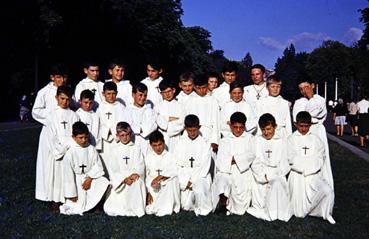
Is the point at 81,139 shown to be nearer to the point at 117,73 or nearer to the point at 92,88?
the point at 92,88

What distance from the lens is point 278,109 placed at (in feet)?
32.9

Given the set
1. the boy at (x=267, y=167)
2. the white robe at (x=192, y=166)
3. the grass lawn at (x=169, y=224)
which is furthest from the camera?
the white robe at (x=192, y=166)

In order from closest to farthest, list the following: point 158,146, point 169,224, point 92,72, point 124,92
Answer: point 169,224
point 158,146
point 92,72
point 124,92

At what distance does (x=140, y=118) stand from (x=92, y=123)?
31.9 inches

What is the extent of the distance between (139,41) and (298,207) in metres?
41.6

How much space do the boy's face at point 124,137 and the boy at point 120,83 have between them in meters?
1.01

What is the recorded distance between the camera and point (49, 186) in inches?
372

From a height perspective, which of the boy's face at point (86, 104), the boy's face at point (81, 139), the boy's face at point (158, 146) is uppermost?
the boy's face at point (86, 104)

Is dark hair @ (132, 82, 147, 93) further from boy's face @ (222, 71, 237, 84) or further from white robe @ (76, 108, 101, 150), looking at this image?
boy's face @ (222, 71, 237, 84)

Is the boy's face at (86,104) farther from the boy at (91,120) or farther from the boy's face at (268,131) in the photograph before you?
the boy's face at (268,131)

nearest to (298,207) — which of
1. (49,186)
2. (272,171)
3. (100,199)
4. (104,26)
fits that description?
(272,171)

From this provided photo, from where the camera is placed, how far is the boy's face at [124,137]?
929cm

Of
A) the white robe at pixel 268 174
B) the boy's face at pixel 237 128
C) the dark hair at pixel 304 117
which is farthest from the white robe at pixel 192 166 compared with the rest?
the dark hair at pixel 304 117

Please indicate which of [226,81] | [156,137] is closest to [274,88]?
[226,81]
